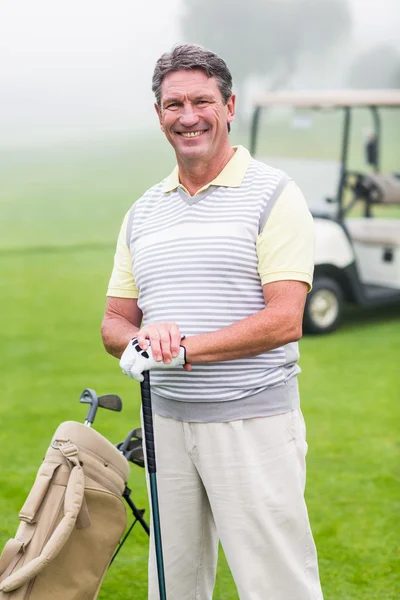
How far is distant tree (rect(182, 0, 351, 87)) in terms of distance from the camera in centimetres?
1477

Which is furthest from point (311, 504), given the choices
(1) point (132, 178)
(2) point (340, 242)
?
(1) point (132, 178)

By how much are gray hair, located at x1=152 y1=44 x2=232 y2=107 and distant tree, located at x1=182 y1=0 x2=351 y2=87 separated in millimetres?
12898

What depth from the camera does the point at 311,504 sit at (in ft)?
12.6

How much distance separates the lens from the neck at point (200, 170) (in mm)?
2016

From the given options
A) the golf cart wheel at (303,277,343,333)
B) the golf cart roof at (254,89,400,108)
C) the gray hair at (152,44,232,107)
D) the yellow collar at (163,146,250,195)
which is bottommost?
the golf cart wheel at (303,277,343,333)

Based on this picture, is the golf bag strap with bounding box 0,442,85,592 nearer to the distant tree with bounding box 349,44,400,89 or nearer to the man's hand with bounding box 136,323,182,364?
the man's hand with bounding box 136,323,182,364

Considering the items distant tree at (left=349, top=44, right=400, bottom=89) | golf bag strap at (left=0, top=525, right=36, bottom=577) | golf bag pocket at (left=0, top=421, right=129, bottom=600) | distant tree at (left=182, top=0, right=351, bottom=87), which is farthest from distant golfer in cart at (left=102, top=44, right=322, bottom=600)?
distant tree at (left=349, top=44, right=400, bottom=89)

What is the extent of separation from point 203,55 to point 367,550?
2.05 m

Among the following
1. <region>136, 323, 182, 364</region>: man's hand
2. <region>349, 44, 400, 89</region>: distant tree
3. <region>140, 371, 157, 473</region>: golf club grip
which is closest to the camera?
<region>136, 323, 182, 364</region>: man's hand

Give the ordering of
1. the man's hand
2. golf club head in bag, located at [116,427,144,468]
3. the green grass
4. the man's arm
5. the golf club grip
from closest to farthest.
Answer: the man's hand → the golf club grip → the man's arm → golf club head in bag, located at [116,427,144,468] → the green grass

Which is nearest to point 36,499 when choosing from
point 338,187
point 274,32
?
point 338,187

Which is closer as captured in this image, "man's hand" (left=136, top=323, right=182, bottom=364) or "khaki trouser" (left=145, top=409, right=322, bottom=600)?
"man's hand" (left=136, top=323, right=182, bottom=364)

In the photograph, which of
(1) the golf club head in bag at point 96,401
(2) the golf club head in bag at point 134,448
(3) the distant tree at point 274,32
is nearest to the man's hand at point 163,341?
(1) the golf club head in bag at point 96,401

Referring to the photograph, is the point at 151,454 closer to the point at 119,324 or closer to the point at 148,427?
the point at 148,427
